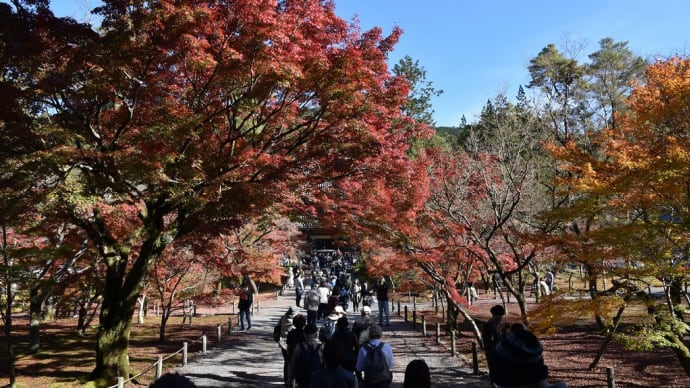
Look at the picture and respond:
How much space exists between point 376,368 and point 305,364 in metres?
1.23

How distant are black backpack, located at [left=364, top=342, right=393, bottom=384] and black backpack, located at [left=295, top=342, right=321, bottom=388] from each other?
0.97m

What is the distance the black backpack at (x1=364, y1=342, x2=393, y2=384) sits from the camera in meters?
5.38

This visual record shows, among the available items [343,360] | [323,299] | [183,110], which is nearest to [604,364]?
[323,299]

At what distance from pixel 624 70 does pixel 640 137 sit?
20.2 m

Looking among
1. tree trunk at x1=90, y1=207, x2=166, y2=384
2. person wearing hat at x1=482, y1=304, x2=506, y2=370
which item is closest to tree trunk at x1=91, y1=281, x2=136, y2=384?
tree trunk at x1=90, y1=207, x2=166, y2=384

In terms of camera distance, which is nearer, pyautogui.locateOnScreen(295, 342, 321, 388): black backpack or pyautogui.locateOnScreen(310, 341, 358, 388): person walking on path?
pyautogui.locateOnScreen(310, 341, 358, 388): person walking on path

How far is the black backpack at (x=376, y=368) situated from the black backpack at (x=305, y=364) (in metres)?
0.97

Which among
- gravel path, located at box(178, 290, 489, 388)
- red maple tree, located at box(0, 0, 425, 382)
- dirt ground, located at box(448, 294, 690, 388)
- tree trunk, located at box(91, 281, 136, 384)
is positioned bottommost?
dirt ground, located at box(448, 294, 690, 388)

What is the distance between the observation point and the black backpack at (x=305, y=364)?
20.1 ft

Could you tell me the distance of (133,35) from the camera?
7.73 m

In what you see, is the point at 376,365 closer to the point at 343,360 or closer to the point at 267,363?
the point at 343,360

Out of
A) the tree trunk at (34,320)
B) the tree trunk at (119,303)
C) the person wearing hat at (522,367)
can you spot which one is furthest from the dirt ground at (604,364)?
the tree trunk at (34,320)

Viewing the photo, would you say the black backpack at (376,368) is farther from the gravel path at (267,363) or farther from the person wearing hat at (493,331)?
the gravel path at (267,363)

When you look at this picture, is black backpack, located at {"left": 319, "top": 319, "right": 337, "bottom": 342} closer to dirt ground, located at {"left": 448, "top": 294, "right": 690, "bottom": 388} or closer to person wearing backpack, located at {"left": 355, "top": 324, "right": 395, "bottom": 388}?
person wearing backpack, located at {"left": 355, "top": 324, "right": 395, "bottom": 388}
